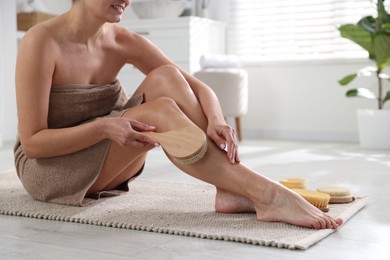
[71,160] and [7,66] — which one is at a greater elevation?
[71,160]

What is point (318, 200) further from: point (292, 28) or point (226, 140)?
point (292, 28)

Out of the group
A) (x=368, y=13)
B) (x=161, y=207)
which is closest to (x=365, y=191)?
(x=161, y=207)

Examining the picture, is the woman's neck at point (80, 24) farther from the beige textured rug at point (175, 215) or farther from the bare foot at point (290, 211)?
the bare foot at point (290, 211)

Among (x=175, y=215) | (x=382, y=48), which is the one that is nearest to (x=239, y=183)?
(x=175, y=215)

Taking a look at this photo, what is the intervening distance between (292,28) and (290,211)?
3314 mm

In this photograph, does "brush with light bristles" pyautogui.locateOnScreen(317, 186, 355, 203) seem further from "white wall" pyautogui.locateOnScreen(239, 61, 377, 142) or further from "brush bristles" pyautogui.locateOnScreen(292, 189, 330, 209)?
"white wall" pyautogui.locateOnScreen(239, 61, 377, 142)

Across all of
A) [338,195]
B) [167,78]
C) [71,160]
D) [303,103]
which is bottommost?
[303,103]

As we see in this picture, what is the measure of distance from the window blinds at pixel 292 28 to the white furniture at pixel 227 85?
21.3 inches

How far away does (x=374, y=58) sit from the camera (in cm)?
392

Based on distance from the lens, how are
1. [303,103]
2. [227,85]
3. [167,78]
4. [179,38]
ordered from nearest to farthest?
[167,78] < [227,85] < [179,38] < [303,103]

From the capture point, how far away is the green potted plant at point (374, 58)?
3822 mm

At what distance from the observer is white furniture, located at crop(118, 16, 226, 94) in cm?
446

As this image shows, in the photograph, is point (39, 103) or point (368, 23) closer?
point (39, 103)

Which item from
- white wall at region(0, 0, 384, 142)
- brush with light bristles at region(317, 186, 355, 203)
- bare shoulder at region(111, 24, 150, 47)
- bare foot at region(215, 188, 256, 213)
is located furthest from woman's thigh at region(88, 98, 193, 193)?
white wall at region(0, 0, 384, 142)
